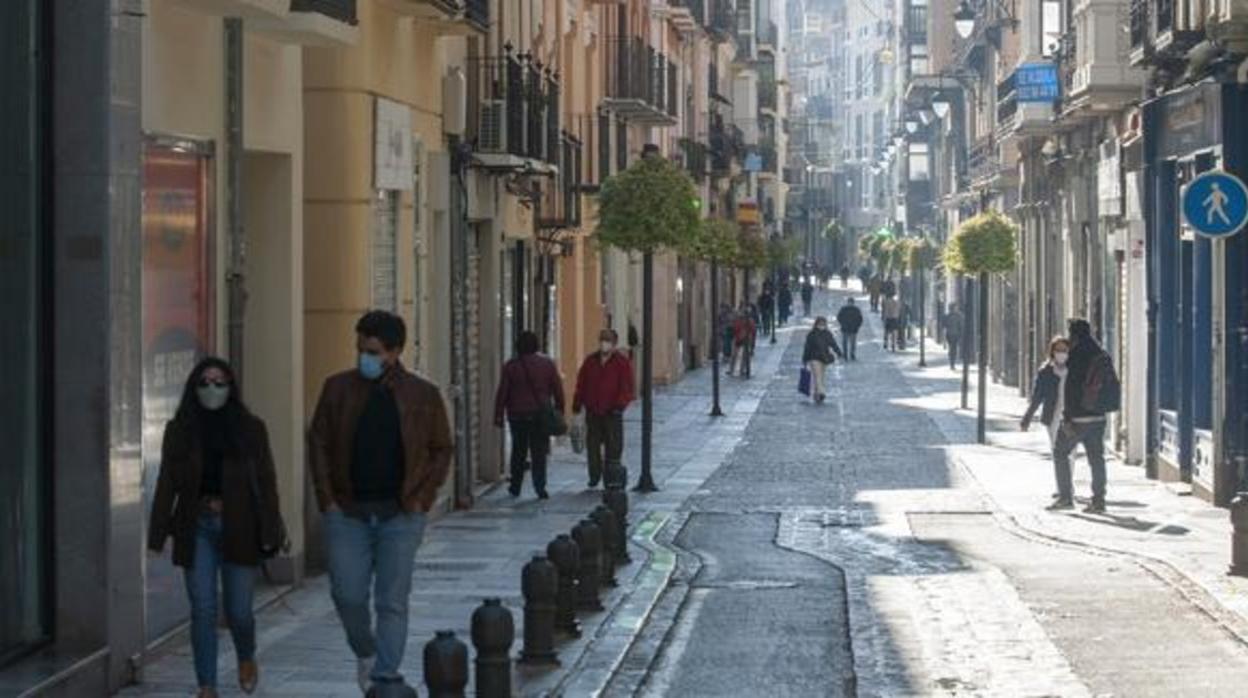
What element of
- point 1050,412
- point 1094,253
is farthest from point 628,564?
point 1094,253

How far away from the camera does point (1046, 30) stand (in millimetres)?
44438

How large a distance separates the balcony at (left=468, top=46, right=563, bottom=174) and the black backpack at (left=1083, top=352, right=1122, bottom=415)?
6444mm

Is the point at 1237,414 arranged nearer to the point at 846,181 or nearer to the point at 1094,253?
the point at 1094,253

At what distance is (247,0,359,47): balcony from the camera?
17.2 m

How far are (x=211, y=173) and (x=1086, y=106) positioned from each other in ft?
64.6

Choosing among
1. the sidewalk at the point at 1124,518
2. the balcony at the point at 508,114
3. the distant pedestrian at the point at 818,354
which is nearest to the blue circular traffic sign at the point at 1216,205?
the sidewalk at the point at 1124,518

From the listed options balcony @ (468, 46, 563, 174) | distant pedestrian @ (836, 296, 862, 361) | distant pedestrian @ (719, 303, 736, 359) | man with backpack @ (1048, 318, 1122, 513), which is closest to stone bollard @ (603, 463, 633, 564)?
man with backpack @ (1048, 318, 1122, 513)

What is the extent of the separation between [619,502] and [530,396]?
22.5 feet

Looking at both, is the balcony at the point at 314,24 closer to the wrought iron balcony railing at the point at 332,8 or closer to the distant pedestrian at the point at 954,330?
the wrought iron balcony railing at the point at 332,8

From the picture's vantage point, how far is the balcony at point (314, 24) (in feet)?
56.5

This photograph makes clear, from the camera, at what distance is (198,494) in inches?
491

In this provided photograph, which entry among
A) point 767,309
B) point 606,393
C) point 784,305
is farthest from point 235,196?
point 784,305

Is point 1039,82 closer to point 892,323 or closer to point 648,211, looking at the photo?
point 648,211

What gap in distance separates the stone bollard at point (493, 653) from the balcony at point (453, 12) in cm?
1080
